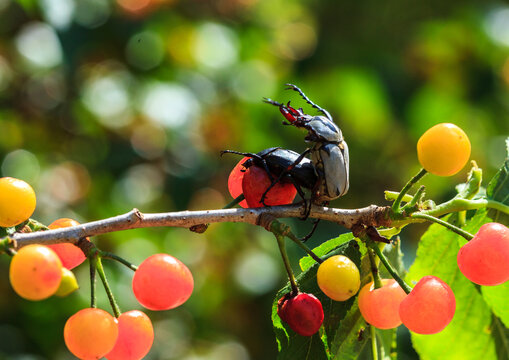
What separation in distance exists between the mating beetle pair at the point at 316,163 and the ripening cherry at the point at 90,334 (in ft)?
1.97

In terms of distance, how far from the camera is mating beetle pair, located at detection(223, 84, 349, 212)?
188 cm

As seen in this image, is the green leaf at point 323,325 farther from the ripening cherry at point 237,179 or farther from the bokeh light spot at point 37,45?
the bokeh light spot at point 37,45

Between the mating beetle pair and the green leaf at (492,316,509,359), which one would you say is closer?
the mating beetle pair

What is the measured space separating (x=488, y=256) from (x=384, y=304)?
1.10 feet

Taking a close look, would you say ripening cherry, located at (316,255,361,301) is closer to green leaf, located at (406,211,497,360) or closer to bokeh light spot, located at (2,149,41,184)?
green leaf, located at (406,211,497,360)

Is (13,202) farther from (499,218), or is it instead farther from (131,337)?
(499,218)

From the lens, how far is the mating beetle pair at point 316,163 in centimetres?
188

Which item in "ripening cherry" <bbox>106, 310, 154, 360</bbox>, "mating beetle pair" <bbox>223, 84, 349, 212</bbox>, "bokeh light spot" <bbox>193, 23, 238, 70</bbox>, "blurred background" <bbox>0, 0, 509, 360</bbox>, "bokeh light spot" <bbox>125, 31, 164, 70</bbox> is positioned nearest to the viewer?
"ripening cherry" <bbox>106, 310, 154, 360</bbox>

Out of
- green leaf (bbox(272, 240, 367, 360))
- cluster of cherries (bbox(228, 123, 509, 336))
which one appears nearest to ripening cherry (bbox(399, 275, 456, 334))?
cluster of cherries (bbox(228, 123, 509, 336))

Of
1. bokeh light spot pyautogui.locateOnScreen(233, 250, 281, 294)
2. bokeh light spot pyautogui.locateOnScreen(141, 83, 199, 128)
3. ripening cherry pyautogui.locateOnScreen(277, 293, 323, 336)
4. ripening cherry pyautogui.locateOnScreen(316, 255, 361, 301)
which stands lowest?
ripening cherry pyautogui.locateOnScreen(277, 293, 323, 336)

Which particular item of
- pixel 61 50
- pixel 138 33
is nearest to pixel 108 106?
pixel 138 33

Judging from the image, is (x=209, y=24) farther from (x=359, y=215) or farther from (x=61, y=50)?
(x=359, y=215)

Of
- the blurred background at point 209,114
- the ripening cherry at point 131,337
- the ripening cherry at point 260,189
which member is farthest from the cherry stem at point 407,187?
the blurred background at point 209,114

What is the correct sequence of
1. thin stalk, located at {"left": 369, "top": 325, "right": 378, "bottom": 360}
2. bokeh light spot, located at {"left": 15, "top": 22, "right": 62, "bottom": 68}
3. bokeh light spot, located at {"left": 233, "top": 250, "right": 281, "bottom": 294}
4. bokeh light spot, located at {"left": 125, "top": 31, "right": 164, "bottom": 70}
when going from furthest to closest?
bokeh light spot, located at {"left": 233, "top": 250, "right": 281, "bottom": 294}, bokeh light spot, located at {"left": 125, "top": 31, "right": 164, "bottom": 70}, bokeh light spot, located at {"left": 15, "top": 22, "right": 62, "bottom": 68}, thin stalk, located at {"left": 369, "top": 325, "right": 378, "bottom": 360}
